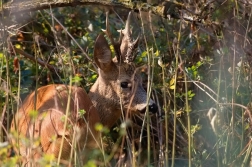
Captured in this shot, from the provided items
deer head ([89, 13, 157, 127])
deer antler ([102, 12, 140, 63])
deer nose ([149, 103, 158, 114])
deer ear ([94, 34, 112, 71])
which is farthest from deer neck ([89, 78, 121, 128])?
deer nose ([149, 103, 158, 114])

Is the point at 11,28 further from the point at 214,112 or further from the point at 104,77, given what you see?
the point at 214,112

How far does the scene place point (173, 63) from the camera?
6785 mm

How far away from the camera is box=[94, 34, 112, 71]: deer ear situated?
6527 mm

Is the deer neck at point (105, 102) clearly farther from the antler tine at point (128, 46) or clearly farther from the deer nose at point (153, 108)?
the deer nose at point (153, 108)

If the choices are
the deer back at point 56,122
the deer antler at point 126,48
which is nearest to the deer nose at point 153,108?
the deer back at point 56,122

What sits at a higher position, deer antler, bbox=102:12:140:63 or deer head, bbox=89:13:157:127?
deer antler, bbox=102:12:140:63

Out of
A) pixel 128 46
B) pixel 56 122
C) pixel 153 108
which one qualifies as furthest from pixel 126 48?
pixel 56 122

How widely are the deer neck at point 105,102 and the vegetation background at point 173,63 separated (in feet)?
0.73

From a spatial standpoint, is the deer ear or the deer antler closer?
the deer ear

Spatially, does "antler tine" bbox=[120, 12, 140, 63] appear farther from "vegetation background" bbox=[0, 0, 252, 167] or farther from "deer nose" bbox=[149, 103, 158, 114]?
"deer nose" bbox=[149, 103, 158, 114]

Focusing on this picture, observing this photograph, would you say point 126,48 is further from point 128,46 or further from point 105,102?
point 105,102

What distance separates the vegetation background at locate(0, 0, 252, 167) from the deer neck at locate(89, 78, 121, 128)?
0.22 metres

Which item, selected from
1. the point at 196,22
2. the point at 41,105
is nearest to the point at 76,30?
the point at 196,22

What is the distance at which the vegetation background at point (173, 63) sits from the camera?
6.27 meters
